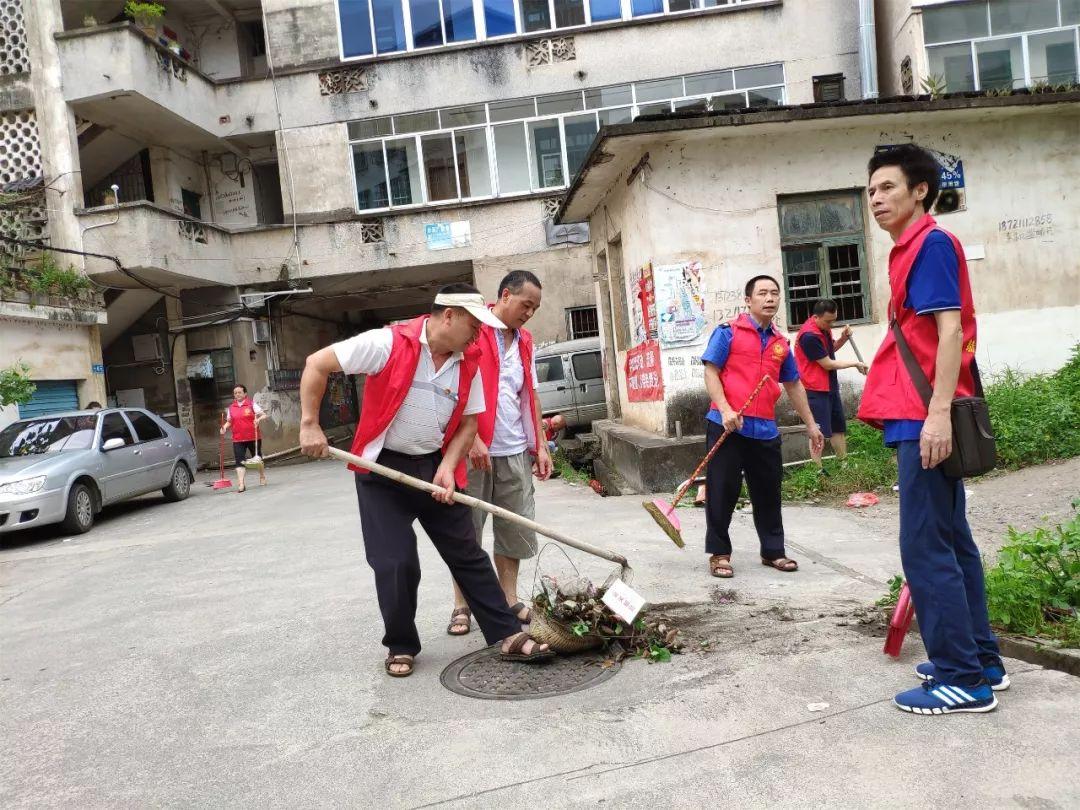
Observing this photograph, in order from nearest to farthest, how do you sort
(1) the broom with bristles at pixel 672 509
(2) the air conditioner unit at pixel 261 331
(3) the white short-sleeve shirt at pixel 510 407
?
1. (3) the white short-sleeve shirt at pixel 510 407
2. (1) the broom with bristles at pixel 672 509
3. (2) the air conditioner unit at pixel 261 331

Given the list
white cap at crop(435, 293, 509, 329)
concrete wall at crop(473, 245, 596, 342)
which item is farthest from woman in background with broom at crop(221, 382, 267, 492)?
white cap at crop(435, 293, 509, 329)

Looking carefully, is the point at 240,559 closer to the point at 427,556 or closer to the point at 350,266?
the point at 427,556

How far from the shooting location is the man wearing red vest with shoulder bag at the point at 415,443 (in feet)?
12.1

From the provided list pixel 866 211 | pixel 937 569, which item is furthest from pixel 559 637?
pixel 866 211

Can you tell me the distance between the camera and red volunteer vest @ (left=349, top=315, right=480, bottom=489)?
12.3 ft

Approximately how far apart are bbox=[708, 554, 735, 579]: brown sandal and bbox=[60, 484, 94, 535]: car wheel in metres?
8.16

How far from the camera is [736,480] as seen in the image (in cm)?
545

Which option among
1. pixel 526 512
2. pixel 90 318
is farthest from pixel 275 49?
pixel 526 512

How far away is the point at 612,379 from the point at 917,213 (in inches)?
418

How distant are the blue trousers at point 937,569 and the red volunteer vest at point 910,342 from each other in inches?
6.0

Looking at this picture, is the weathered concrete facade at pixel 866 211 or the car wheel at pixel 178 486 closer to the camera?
the weathered concrete facade at pixel 866 211

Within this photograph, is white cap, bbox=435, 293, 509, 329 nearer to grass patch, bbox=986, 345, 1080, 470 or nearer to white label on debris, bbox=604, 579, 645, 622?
white label on debris, bbox=604, 579, 645, 622

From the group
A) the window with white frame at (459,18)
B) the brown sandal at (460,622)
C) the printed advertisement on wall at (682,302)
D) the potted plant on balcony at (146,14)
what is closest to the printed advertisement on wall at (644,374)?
Result: the printed advertisement on wall at (682,302)

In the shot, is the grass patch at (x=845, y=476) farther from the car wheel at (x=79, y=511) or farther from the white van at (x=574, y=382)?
the car wheel at (x=79, y=511)
